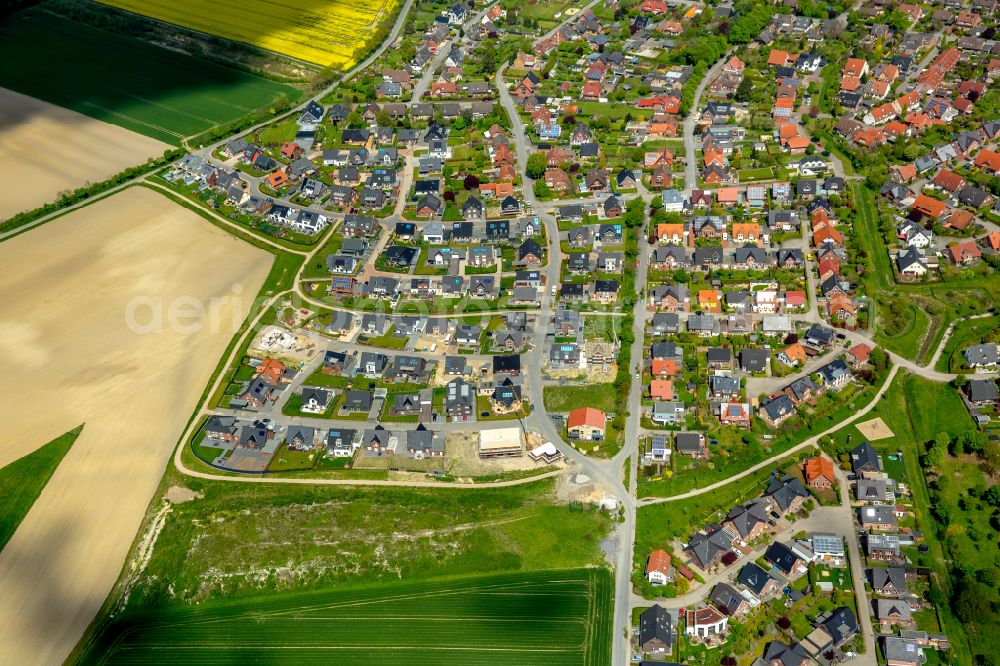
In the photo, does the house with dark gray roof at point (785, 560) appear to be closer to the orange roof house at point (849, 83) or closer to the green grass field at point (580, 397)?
the green grass field at point (580, 397)

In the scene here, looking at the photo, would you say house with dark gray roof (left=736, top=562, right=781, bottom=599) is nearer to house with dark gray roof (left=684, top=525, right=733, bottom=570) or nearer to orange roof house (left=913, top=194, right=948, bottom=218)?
house with dark gray roof (left=684, top=525, right=733, bottom=570)

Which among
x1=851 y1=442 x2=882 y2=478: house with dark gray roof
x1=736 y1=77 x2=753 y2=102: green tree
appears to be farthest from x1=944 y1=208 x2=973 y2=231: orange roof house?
x1=851 y1=442 x2=882 y2=478: house with dark gray roof

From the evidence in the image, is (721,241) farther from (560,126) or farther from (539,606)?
(539,606)

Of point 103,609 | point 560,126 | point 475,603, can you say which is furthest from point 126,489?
point 560,126

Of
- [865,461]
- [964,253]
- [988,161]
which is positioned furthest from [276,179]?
[988,161]

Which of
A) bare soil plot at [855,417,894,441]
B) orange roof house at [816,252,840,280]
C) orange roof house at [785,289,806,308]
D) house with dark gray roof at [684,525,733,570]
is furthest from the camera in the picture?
orange roof house at [816,252,840,280]

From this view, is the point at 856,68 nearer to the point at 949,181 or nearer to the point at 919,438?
the point at 949,181

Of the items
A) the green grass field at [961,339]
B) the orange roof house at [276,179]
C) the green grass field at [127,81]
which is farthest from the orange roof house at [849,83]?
the green grass field at [127,81]
